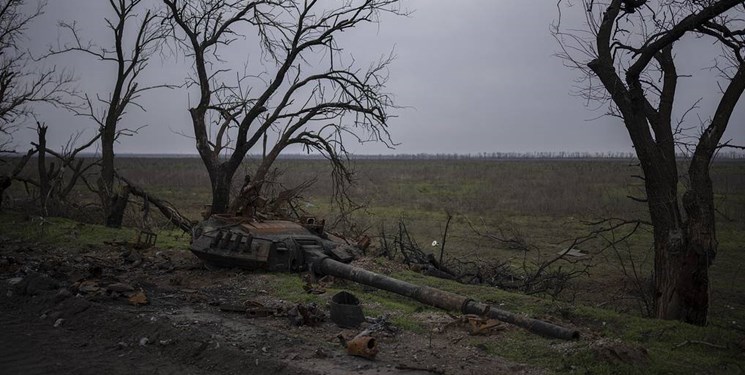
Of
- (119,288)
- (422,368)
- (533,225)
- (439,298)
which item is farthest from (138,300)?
(533,225)

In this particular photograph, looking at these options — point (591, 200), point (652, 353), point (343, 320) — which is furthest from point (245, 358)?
point (591, 200)

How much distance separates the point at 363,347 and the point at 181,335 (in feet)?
6.78

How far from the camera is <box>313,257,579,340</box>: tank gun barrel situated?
6730mm

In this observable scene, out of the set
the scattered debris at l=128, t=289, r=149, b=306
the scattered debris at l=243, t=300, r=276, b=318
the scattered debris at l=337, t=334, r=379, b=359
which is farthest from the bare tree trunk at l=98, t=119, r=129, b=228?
the scattered debris at l=337, t=334, r=379, b=359

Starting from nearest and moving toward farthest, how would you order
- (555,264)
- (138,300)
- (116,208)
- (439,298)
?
(439,298) < (138,300) < (555,264) < (116,208)

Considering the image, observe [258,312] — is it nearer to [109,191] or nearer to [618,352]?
[618,352]

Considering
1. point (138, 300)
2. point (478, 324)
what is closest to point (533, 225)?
point (478, 324)

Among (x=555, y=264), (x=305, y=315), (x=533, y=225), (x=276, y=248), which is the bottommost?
(x=555, y=264)

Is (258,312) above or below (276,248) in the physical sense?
below

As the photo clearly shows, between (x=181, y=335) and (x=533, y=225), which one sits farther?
(x=533, y=225)

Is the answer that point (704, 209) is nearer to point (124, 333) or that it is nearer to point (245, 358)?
point (245, 358)

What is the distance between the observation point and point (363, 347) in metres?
5.98

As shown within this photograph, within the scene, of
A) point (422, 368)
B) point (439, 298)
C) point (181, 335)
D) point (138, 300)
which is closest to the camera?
point (422, 368)

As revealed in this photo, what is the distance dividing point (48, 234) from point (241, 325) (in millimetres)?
9273
